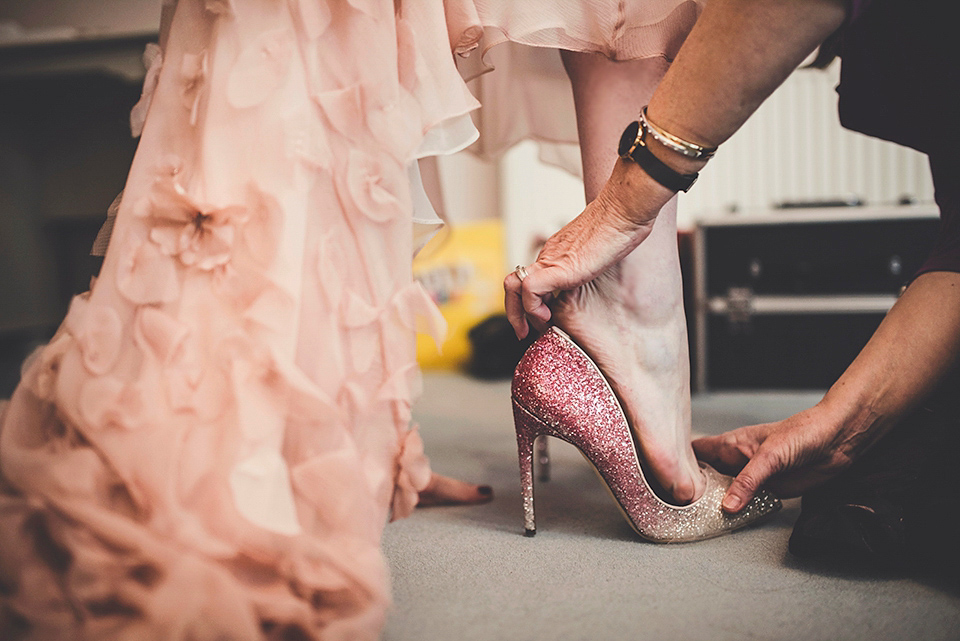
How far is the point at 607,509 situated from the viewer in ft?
2.39

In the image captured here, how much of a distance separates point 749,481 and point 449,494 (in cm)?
34

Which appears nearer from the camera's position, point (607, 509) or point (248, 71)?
point (248, 71)

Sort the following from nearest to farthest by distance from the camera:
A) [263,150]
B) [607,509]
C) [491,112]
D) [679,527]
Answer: [263,150]
[679,527]
[607,509]
[491,112]

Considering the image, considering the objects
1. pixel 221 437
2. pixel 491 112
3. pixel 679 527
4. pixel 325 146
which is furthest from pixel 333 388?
pixel 491 112

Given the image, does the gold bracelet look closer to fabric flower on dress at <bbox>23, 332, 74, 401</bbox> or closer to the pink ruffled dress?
the pink ruffled dress

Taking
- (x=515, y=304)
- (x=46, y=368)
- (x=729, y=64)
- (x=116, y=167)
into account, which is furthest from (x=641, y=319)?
(x=116, y=167)

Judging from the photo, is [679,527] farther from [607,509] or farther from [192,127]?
[192,127]

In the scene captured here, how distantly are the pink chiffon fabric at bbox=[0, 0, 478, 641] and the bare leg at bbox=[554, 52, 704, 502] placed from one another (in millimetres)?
194

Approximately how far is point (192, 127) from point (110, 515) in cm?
30

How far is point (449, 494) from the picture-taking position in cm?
76

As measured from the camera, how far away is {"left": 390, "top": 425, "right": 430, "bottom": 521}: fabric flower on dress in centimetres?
47

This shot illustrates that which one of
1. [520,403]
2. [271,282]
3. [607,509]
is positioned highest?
[271,282]

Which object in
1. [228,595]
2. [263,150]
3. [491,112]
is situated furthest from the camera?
[491,112]

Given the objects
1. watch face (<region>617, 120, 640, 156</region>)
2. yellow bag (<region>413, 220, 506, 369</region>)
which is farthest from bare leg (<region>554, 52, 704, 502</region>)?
yellow bag (<region>413, 220, 506, 369</region>)
